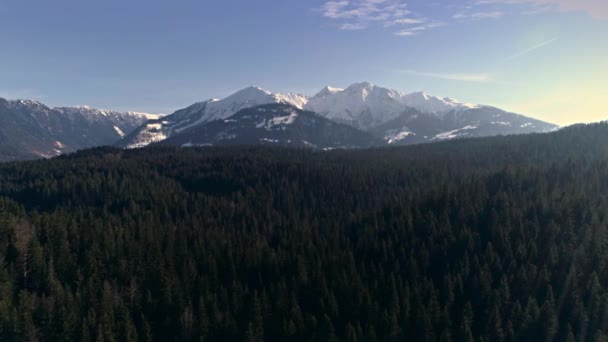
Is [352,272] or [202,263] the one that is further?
[202,263]

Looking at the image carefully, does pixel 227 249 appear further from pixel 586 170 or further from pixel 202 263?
pixel 586 170

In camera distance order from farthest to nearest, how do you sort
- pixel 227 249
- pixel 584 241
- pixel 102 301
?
pixel 227 249
pixel 584 241
pixel 102 301

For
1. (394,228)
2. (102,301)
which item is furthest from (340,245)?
(102,301)

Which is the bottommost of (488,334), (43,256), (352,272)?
(488,334)

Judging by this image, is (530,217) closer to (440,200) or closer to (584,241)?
(584,241)

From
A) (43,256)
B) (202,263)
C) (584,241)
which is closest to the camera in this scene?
(43,256)

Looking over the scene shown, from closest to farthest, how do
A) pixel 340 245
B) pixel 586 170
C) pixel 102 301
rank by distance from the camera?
pixel 102 301 → pixel 340 245 → pixel 586 170

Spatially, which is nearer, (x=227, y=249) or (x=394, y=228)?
(x=227, y=249)

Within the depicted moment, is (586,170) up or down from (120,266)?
up

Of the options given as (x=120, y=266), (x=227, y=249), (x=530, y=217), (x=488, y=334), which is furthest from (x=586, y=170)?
(x=120, y=266)
